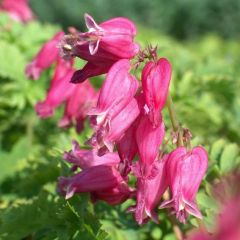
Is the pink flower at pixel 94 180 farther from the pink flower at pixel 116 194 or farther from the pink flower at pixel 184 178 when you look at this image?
the pink flower at pixel 184 178

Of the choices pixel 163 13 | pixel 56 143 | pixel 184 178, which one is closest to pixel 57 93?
pixel 56 143

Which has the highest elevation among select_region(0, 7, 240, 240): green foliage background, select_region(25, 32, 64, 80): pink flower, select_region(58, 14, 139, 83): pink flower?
select_region(58, 14, 139, 83): pink flower

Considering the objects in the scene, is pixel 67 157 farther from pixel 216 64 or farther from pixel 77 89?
pixel 216 64

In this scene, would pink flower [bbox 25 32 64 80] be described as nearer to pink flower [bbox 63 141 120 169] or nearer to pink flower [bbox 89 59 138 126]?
pink flower [bbox 63 141 120 169]

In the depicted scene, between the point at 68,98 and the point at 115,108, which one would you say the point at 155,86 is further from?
the point at 68,98

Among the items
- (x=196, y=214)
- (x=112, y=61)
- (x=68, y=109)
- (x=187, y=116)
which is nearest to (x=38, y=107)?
(x=68, y=109)

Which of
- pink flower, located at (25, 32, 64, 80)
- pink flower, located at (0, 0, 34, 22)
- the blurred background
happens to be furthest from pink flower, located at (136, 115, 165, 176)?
the blurred background
